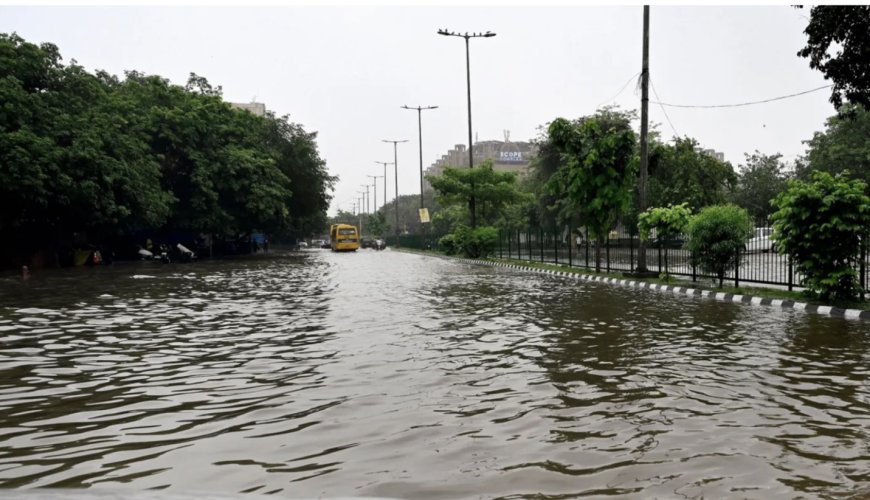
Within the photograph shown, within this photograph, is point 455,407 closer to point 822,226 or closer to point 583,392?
point 583,392

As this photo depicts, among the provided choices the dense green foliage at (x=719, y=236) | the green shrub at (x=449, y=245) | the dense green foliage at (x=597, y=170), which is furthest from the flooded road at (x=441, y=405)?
the green shrub at (x=449, y=245)

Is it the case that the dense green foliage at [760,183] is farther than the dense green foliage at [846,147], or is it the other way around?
the dense green foliage at [760,183]

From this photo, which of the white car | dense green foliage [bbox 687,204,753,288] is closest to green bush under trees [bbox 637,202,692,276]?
dense green foliage [bbox 687,204,753,288]

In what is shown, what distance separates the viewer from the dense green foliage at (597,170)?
23547mm

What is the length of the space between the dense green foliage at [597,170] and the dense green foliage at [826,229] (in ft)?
33.2

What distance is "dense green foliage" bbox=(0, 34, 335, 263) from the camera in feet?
89.9

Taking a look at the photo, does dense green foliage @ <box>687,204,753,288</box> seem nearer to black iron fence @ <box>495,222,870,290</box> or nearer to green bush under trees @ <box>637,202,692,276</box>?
black iron fence @ <box>495,222,870,290</box>

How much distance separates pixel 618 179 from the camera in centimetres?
2391

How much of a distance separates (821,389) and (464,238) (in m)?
35.8

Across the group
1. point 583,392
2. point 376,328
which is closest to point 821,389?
point 583,392

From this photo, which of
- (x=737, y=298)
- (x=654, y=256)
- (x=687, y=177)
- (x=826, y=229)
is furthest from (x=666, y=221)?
(x=687, y=177)

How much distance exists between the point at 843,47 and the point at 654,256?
13.6m

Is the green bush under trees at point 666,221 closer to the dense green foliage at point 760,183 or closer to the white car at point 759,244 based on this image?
the white car at point 759,244

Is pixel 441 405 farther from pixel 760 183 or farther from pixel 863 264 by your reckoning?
pixel 760 183
